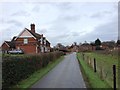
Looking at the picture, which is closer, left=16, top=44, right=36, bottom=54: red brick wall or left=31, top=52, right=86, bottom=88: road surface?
left=31, top=52, right=86, bottom=88: road surface

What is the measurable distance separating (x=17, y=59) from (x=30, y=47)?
56.9 m

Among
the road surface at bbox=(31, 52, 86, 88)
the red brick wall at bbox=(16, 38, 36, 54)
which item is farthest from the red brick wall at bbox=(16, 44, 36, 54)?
the road surface at bbox=(31, 52, 86, 88)

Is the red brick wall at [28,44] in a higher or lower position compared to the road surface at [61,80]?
higher

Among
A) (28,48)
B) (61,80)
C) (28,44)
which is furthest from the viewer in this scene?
(28,48)

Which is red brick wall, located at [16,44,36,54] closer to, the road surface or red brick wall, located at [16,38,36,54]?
red brick wall, located at [16,38,36,54]

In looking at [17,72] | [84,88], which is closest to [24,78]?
[17,72]

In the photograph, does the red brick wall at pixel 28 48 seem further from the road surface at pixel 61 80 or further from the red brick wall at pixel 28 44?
the road surface at pixel 61 80

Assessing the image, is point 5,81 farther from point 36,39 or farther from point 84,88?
point 36,39

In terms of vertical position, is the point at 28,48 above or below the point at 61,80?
above

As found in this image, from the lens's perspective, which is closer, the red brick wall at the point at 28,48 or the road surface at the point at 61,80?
Result: the road surface at the point at 61,80

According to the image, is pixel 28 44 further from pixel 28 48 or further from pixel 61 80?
pixel 61 80

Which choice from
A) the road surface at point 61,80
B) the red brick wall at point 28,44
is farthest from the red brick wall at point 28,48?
the road surface at point 61,80

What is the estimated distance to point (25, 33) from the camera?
71.9m

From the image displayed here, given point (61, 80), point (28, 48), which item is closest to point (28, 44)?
point (28, 48)
